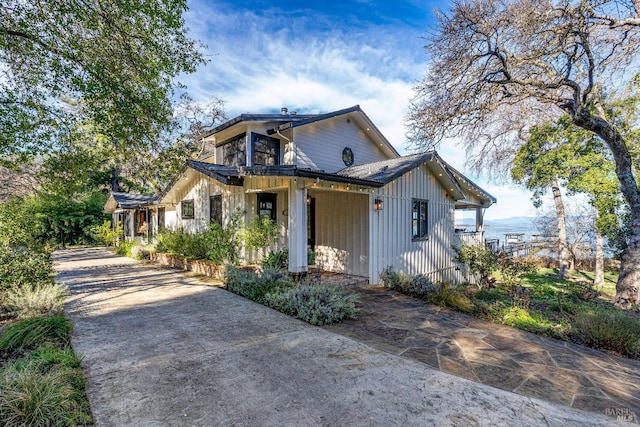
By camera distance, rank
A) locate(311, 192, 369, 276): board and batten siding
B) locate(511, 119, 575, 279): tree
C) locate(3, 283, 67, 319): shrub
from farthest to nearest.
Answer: locate(511, 119, 575, 279): tree, locate(311, 192, 369, 276): board and batten siding, locate(3, 283, 67, 319): shrub

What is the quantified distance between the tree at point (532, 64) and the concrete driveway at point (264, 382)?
7.39 m

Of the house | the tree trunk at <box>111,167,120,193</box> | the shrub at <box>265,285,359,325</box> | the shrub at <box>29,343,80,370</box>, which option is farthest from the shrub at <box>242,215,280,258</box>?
the tree trunk at <box>111,167,120,193</box>

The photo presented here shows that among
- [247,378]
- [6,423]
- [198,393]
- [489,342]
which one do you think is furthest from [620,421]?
[6,423]

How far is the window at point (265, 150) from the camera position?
1084cm

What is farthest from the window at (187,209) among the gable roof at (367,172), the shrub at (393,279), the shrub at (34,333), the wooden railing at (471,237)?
the wooden railing at (471,237)

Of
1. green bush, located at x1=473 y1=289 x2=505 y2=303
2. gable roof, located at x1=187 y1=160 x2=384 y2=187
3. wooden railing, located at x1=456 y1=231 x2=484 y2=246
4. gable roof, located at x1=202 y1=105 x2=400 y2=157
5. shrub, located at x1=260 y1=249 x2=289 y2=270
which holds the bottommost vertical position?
green bush, located at x1=473 y1=289 x2=505 y2=303

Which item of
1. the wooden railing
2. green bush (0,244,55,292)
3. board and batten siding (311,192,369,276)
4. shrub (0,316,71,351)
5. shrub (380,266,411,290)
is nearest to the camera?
shrub (0,316,71,351)

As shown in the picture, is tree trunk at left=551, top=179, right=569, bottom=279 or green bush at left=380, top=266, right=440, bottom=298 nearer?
green bush at left=380, top=266, right=440, bottom=298

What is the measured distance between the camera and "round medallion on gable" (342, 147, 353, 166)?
12.1 meters

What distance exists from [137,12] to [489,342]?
9.49m

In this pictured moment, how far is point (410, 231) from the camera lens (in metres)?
9.66

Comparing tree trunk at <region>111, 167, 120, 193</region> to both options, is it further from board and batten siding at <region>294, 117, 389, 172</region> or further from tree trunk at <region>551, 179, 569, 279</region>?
tree trunk at <region>551, 179, 569, 279</region>

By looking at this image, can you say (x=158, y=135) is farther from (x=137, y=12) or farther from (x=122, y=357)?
(x=122, y=357)

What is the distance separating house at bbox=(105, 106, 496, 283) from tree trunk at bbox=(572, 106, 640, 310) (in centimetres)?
393
